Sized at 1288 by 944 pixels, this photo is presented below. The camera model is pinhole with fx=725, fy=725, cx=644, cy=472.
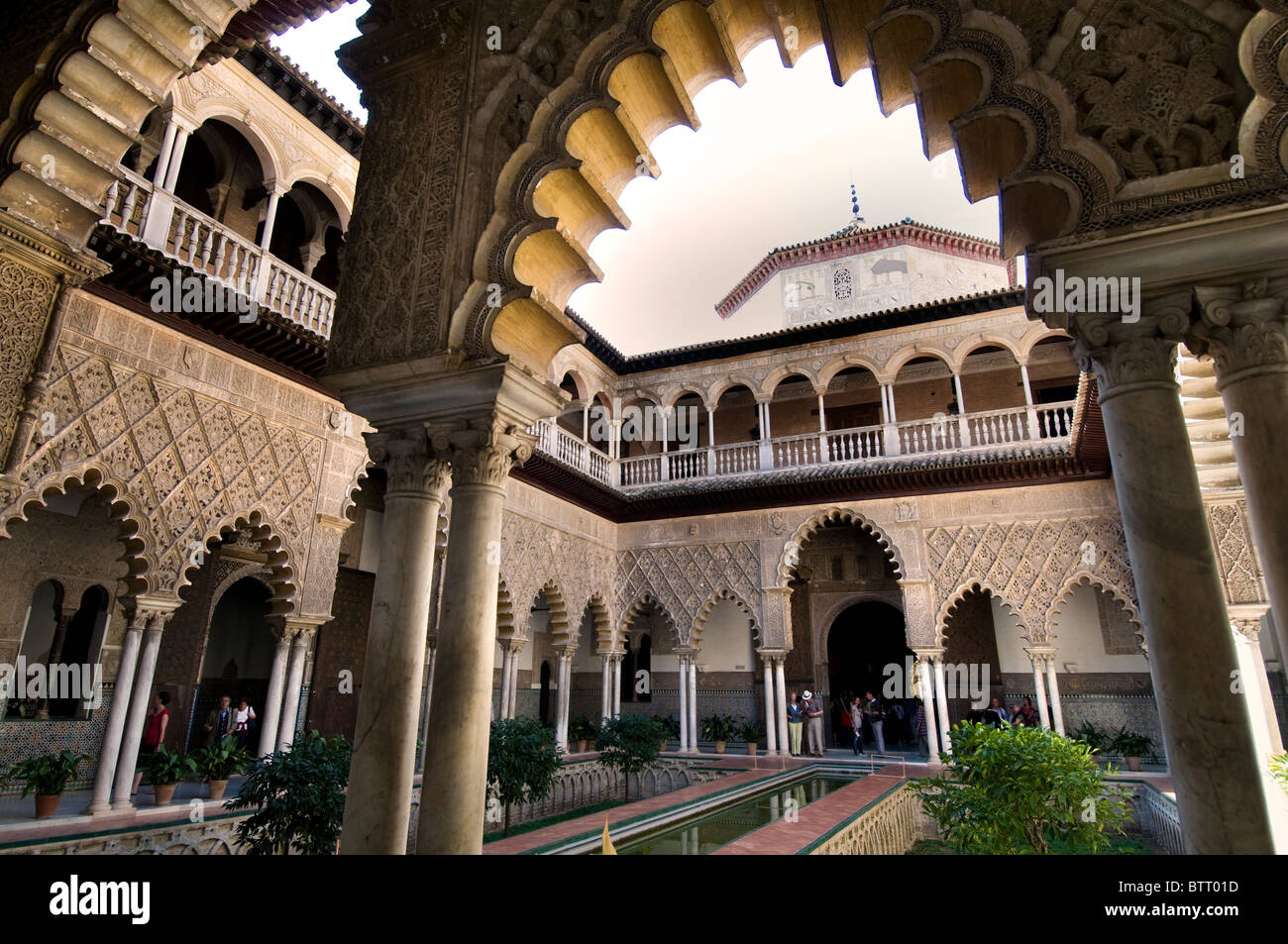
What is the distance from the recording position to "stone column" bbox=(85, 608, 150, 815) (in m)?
6.67

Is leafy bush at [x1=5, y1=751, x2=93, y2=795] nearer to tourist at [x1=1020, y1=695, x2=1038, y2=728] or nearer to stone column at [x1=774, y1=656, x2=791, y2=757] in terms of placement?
stone column at [x1=774, y1=656, x2=791, y2=757]

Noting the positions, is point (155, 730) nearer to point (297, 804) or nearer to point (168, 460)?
point (168, 460)

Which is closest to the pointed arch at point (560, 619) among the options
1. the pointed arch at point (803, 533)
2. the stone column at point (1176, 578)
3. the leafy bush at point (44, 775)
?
the pointed arch at point (803, 533)

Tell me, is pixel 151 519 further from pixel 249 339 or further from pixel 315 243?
pixel 315 243

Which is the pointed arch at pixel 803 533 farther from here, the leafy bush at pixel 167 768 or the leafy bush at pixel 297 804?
→ the leafy bush at pixel 167 768

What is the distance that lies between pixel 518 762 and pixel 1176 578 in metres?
6.79

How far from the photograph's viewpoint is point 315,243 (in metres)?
9.45

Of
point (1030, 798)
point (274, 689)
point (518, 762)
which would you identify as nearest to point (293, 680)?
point (274, 689)

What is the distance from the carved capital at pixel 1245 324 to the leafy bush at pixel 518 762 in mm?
6984

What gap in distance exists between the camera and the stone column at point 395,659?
3129 mm

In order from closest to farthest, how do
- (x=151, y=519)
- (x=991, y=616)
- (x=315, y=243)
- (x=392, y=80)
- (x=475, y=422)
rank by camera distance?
(x=475, y=422), (x=392, y=80), (x=151, y=519), (x=315, y=243), (x=991, y=616)

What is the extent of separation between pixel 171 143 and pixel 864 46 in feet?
22.9
